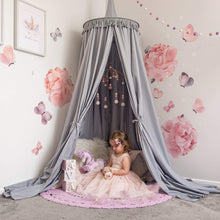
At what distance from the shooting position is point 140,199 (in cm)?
254

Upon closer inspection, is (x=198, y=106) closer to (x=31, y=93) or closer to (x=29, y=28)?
(x=31, y=93)

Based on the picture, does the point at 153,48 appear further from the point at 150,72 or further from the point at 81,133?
the point at 81,133

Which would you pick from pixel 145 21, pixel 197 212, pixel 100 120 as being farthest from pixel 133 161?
pixel 145 21

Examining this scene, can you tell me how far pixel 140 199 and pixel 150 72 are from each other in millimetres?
1553

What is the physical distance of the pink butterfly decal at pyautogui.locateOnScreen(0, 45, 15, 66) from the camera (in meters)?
2.65

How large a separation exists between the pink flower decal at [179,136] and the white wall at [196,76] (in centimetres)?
5

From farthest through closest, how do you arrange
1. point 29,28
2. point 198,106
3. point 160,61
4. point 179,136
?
point 160,61
point 179,136
point 198,106
point 29,28

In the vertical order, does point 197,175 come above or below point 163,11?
below

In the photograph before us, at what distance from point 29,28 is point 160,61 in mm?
1506

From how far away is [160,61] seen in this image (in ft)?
11.1

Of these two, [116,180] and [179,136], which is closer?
[116,180]

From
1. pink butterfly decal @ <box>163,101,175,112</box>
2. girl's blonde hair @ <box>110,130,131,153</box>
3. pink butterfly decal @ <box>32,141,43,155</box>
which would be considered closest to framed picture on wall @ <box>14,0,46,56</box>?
pink butterfly decal @ <box>32,141,43,155</box>

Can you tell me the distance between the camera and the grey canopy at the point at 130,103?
9.16 feet

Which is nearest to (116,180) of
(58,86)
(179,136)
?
(179,136)
